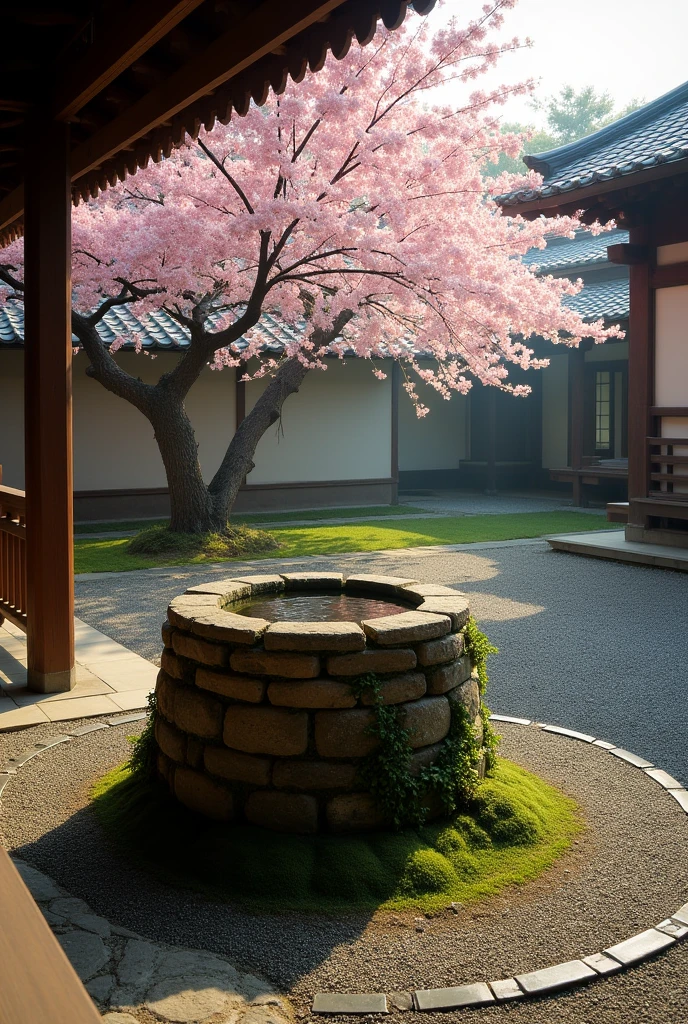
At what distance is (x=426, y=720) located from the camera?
3.64 meters

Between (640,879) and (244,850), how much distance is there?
57.1 inches

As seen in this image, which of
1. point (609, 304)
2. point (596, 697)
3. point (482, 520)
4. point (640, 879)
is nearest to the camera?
point (640, 879)

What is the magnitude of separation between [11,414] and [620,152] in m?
9.37

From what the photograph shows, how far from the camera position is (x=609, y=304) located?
56.0 ft

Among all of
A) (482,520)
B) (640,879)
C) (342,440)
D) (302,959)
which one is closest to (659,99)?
(482,520)

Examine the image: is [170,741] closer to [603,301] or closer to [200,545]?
[200,545]

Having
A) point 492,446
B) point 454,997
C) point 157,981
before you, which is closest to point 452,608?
point 454,997

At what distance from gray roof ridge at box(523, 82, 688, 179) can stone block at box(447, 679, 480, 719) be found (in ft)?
33.3

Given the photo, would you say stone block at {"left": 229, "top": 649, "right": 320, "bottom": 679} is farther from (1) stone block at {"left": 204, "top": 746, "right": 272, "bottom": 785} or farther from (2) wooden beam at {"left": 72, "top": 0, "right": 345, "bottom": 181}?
(2) wooden beam at {"left": 72, "top": 0, "right": 345, "bottom": 181}

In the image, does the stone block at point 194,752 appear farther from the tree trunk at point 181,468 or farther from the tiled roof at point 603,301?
the tiled roof at point 603,301

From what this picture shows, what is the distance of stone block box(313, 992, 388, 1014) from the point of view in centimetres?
255

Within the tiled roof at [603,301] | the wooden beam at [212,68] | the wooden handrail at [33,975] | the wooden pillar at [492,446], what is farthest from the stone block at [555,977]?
the wooden pillar at [492,446]

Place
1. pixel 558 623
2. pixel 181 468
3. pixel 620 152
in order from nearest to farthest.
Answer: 1. pixel 558 623
2. pixel 620 152
3. pixel 181 468

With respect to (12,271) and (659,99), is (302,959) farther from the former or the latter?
(659,99)
